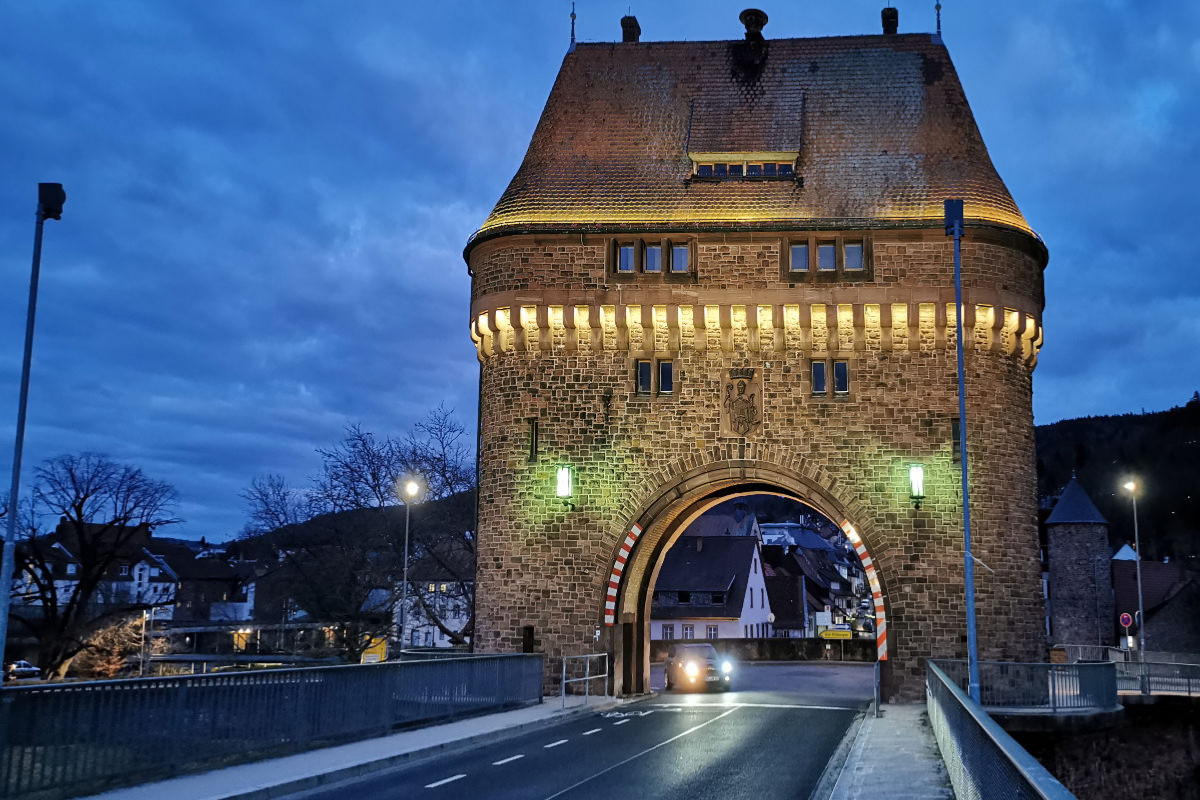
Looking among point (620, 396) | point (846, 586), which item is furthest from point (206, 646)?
point (620, 396)

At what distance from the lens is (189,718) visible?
1364cm

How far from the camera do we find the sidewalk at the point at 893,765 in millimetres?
13008

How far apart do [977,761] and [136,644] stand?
191ft

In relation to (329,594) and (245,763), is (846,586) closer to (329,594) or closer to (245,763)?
(329,594)

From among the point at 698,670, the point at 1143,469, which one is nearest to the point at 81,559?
the point at 698,670

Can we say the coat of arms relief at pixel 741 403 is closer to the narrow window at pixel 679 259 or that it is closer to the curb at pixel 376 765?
the narrow window at pixel 679 259

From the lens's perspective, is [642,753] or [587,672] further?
[587,672]

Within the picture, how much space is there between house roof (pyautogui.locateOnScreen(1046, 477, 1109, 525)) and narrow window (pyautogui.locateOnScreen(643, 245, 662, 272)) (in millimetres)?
50815

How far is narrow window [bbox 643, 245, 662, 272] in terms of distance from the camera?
27.8 m

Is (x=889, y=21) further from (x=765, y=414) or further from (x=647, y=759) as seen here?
(x=647, y=759)

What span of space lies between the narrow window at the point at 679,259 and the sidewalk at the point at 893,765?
38.4 ft

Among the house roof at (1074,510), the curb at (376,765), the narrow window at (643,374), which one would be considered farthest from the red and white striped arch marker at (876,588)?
the house roof at (1074,510)

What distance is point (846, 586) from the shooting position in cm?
12081

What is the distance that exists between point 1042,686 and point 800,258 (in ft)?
37.1
